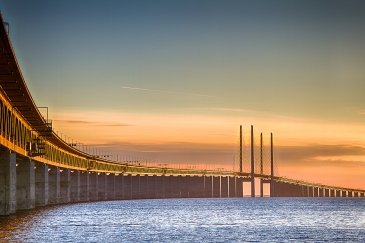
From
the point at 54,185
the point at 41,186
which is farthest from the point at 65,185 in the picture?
the point at 41,186

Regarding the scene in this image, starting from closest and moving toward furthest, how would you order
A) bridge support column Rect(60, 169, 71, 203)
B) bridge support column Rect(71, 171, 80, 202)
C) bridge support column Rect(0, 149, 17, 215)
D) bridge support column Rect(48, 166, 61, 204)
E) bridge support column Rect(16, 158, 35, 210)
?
bridge support column Rect(0, 149, 17, 215)
bridge support column Rect(16, 158, 35, 210)
bridge support column Rect(48, 166, 61, 204)
bridge support column Rect(60, 169, 71, 203)
bridge support column Rect(71, 171, 80, 202)

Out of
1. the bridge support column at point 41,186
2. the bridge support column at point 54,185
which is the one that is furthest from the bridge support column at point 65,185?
the bridge support column at point 41,186

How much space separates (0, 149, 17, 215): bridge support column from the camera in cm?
8938

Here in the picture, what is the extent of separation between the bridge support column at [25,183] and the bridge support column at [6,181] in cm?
2247

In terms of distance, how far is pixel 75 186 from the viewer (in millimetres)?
190750

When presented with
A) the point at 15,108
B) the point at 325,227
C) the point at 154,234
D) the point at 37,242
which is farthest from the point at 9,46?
the point at 325,227

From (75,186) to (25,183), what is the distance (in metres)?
77.2

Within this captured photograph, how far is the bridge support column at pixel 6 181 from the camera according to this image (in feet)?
293

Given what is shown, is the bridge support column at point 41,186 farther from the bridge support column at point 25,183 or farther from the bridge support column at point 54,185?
the bridge support column at point 25,183

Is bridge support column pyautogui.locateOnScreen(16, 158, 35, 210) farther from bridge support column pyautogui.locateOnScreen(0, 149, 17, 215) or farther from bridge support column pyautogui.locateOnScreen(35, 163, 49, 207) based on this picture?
bridge support column pyautogui.locateOnScreen(0, 149, 17, 215)

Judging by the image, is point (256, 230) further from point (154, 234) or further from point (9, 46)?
point (9, 46)

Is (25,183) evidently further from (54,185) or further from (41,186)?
(54,185)

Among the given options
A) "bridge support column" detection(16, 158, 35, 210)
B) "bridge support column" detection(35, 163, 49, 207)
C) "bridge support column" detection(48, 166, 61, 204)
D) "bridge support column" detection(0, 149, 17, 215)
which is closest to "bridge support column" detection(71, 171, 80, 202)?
"bridge support column" detection(48, 166, 61, 204)

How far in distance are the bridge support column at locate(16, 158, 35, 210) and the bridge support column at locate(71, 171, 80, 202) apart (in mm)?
67891
